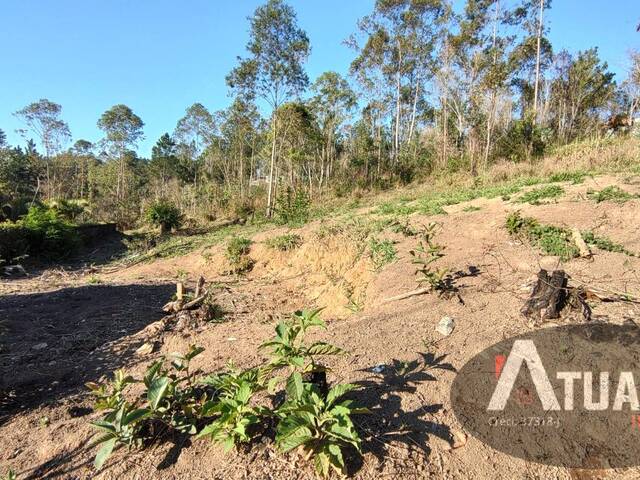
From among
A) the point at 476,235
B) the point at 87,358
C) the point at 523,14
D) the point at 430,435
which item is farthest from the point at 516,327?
the point at 523,14

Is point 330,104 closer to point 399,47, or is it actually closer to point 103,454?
point 399,47

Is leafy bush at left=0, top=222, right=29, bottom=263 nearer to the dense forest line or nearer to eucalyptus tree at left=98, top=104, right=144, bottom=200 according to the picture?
the dense forest line

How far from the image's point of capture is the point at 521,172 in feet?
25.9

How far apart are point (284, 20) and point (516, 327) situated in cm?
1298

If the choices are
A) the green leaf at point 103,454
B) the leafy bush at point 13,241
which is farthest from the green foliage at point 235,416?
the leafy bush at point 13,241

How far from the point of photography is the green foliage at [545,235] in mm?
3196

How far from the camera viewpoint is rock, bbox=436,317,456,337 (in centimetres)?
241

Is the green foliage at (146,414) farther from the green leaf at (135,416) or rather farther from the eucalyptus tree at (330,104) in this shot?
the eucalyptus tree at (330,104)

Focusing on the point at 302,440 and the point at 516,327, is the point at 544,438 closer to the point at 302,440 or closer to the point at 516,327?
the point at 516,327

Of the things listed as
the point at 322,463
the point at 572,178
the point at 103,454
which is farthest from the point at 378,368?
the point at 572,178

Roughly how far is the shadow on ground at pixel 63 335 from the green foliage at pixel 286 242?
1898 millimetres

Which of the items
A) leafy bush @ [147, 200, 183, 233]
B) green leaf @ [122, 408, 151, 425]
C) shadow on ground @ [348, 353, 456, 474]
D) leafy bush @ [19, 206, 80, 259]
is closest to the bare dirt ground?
shadow on ground @ [348, 353, 456, 474]

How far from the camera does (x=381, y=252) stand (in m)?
4.40

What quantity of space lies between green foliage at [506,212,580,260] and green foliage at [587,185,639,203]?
3.44ft
